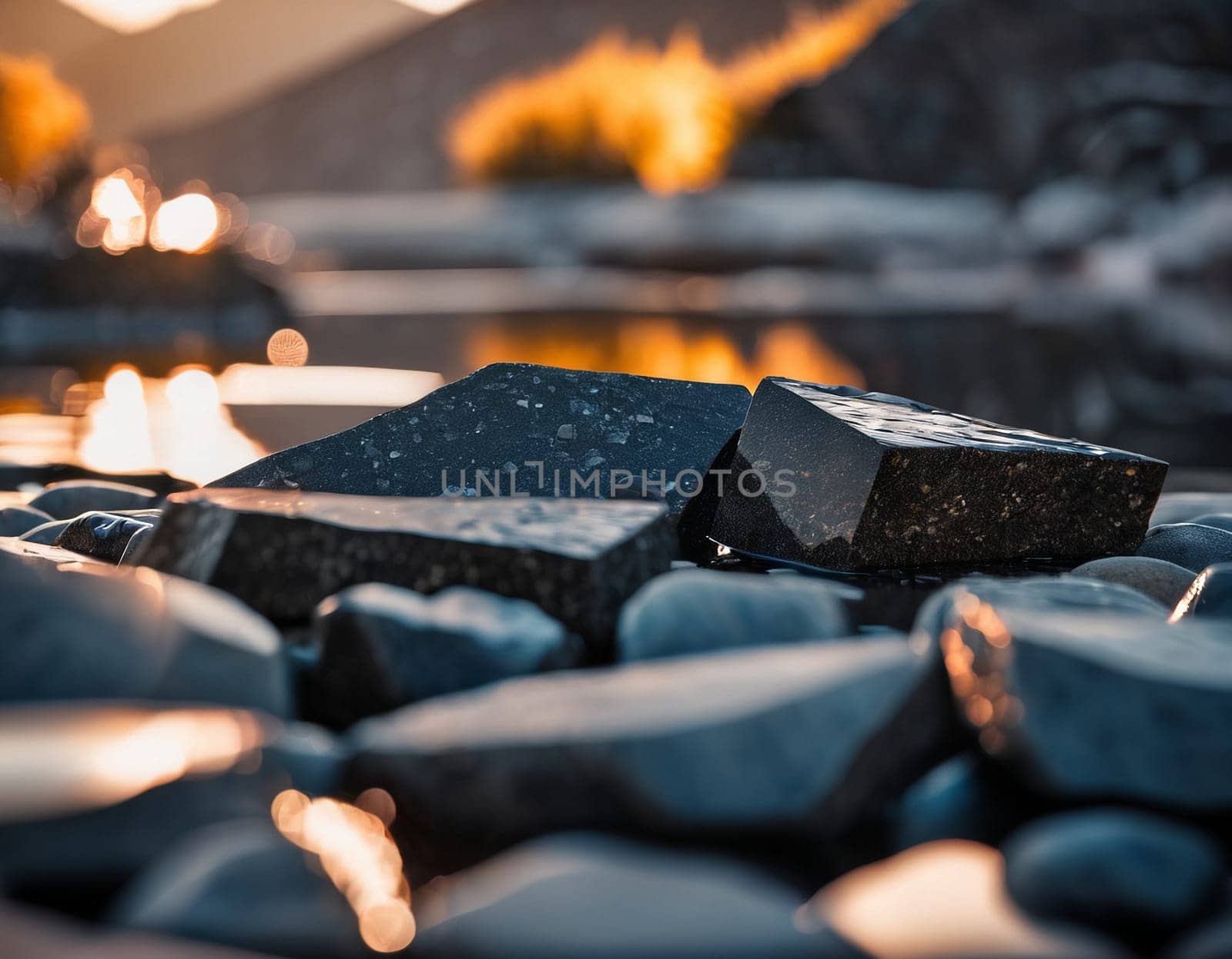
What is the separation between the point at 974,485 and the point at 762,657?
0.91 metres

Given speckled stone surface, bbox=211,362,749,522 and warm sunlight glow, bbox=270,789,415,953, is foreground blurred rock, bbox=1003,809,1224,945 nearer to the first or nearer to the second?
warm sunlight glow, bbox=270,789,415,953

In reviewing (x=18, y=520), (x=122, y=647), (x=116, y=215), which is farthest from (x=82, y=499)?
Result: (x=116, y=215)

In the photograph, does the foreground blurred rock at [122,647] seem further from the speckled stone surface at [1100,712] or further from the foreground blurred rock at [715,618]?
the speckled stone surface at [1100,712]

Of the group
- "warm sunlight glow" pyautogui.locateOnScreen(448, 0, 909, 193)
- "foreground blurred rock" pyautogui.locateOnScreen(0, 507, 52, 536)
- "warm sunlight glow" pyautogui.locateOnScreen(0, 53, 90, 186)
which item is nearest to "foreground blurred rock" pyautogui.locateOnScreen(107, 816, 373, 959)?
"foreground blurred rock" pyautogui.locateOnScreen(0, 507, 52, 536)

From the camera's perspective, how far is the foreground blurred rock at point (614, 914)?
2.65 ft

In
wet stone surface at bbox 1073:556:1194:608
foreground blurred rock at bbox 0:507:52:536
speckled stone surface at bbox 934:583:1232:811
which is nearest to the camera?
speckled stone surface at bbox 934:583:1232:811

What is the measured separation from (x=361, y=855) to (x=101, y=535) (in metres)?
1.27

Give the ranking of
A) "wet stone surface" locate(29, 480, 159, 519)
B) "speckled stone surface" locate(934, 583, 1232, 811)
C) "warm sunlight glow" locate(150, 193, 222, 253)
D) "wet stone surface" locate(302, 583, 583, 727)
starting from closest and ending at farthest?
"speckled stone surface" locate(934, 583, 1232, 811) < "wet stone surface" locate(302, 583, 583, 727) < "wet stone surface" locate(29, 480, 159, 519) < "warm sunlight glow" locate(150, 193, 222, 253)

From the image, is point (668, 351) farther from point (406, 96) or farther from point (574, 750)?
point (406, 96)

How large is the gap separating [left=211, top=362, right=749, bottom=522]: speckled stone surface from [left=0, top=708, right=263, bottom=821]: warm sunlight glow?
1.01m

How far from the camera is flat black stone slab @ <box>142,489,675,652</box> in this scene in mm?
1444

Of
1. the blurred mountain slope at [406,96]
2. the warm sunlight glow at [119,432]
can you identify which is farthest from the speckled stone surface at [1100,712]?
the blurred mountain slope at [406,96]

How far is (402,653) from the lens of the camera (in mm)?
1235

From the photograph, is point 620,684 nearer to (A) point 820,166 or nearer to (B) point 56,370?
(B) point 56,370
